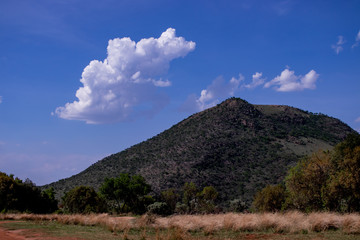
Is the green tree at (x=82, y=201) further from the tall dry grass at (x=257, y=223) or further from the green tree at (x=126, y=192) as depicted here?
the tall dry grass at (x=257, y=223)

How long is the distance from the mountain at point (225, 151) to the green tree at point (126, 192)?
44.1ft

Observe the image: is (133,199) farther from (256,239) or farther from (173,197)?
(256,239)

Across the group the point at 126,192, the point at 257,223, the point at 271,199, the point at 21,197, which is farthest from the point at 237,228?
the point at 126,192

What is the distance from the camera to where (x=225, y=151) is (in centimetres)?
7312

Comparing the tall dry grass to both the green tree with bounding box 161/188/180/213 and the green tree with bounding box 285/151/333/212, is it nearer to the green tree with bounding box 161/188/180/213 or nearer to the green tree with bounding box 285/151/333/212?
the green tree with bounding box 285/151/333/212

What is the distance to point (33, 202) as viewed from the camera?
121 ft

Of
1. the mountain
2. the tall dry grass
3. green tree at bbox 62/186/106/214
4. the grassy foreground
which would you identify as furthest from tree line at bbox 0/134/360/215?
the mountain

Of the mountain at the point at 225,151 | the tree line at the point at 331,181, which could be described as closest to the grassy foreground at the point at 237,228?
the tree line at the point at 331,181

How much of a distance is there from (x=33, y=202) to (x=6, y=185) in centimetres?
555

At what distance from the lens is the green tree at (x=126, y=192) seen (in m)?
44.8

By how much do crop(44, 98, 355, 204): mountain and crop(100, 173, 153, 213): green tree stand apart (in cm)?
1344

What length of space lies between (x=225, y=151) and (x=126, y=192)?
111 ft

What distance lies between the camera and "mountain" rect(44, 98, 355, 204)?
211 ft

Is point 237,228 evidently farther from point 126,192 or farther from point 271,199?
point 126,192
